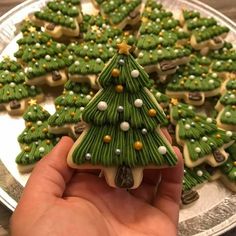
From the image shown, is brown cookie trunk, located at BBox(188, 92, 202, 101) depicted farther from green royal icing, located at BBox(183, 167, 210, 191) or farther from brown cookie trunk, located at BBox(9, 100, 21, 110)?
brown cookie trunk, located at BBox(9, 100, 21, 110)

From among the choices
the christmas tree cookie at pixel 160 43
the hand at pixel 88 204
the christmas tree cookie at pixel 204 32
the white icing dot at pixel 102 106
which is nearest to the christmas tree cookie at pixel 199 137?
the christmas tree cookie at pixel 160 43

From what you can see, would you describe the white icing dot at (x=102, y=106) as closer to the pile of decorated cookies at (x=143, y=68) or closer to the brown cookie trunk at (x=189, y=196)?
the pile of decorated cookies at (x=143, y=68)

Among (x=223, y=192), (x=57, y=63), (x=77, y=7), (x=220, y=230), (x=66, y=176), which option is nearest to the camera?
(x=66, y=176)

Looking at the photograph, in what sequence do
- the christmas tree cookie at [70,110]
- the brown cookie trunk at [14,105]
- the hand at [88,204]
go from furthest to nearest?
the brown cookie trunk at [14,105] < the christmas tree cookie at [70,110] < the hand at [88,204]

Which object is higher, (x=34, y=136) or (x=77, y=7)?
(x=77, y=7)

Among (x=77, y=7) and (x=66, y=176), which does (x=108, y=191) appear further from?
(x=77, y=7)

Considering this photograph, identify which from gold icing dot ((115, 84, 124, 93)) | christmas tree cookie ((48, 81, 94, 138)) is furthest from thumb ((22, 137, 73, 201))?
christmas tree cookie ((48, 81, 94, 138))


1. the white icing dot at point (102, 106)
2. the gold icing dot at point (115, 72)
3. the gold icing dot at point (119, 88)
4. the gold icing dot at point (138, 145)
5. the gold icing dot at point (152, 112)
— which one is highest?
the gold icing dot at point (115, 72)

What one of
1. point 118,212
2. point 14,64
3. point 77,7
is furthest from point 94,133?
point 77,7
